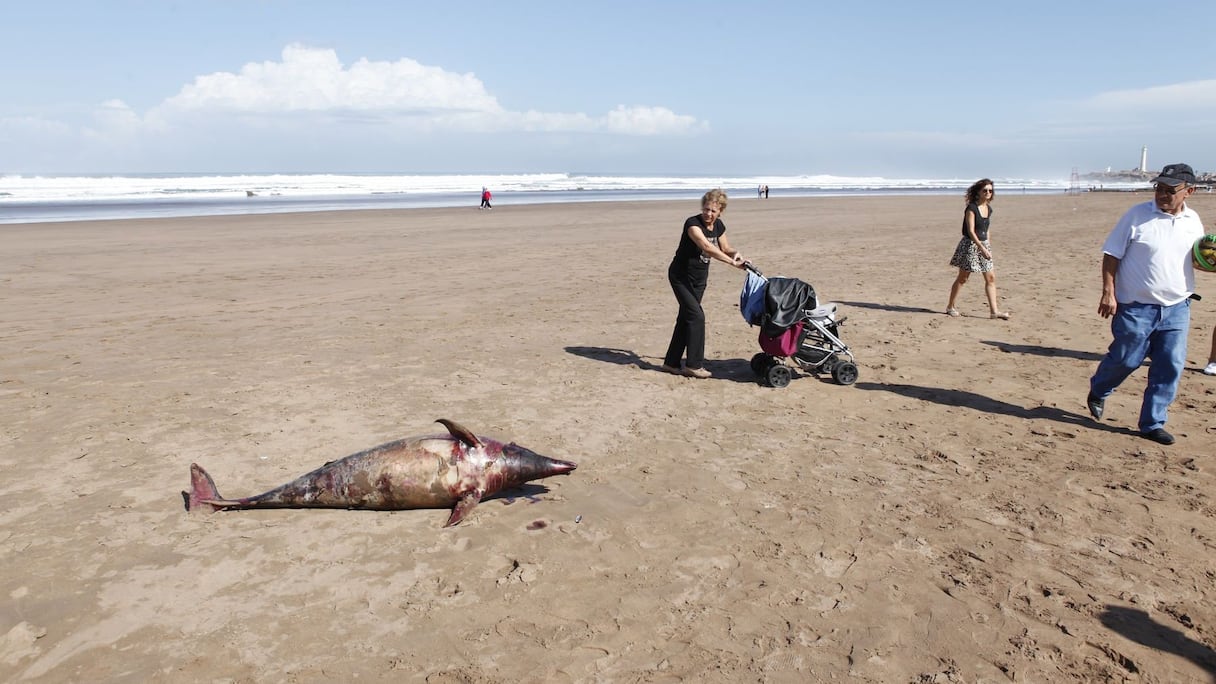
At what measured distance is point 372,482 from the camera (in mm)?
4637

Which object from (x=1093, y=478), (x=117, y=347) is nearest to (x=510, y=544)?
(x=1093, y=478)

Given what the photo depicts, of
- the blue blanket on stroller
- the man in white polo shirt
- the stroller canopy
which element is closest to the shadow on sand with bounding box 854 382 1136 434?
the man in white polo shirt

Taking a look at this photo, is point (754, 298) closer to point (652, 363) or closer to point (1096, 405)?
point (652, 363)

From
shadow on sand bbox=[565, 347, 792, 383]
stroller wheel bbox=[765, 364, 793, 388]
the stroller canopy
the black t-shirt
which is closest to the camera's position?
the stroller canopy

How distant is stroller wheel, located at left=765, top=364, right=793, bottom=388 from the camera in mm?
7297

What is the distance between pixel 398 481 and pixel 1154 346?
17.6 feet

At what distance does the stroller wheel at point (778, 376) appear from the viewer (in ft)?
23.9

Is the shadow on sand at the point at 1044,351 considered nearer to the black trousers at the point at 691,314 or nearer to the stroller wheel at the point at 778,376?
the stroller wheel at the point at 778,376

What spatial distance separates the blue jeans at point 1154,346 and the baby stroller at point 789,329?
216 cm

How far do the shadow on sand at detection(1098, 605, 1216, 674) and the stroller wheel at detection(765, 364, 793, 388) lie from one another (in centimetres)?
380

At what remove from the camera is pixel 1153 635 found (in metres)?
3.47

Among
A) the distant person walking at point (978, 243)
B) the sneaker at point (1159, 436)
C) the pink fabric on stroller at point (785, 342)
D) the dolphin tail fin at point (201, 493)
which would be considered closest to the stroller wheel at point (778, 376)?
the pink fabric on stroller at point (785, 342)

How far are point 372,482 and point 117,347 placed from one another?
19.7ft

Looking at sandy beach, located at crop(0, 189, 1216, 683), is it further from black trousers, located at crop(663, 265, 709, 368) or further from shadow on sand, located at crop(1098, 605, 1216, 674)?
black trousers, located at crop(663, 265, 709, 368)
